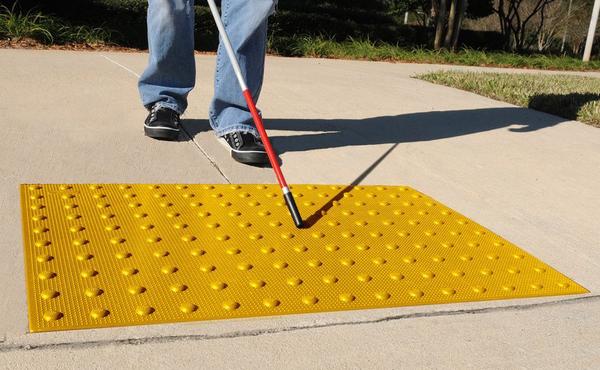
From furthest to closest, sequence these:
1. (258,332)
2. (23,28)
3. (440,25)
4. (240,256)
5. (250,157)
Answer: (440,25), (23,28), (250,157), (240,256), (258,332)

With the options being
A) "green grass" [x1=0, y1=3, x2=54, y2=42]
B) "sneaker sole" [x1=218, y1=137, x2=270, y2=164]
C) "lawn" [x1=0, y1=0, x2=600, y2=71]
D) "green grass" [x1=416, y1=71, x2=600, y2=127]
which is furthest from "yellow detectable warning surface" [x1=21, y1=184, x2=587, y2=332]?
"green grass" [x1=0, y1=3, x2=54, y2=42]

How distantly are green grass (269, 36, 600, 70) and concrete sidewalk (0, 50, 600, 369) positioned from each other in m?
3.16

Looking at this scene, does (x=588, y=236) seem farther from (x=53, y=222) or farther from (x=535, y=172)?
(x=53, y=222)

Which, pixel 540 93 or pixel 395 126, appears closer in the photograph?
pixel 395 126

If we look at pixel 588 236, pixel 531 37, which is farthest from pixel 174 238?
pixel 531 37

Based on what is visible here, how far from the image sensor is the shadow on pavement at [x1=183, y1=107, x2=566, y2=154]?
3490mm

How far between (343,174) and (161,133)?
0.88m

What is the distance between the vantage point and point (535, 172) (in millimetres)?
3293

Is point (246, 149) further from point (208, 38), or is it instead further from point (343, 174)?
point (208, 38)

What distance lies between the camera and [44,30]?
7469mm

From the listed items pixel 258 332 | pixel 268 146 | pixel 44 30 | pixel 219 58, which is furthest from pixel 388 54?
pixel 258 332

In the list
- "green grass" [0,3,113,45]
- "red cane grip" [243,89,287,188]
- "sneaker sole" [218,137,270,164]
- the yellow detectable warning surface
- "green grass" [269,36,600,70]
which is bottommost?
"green grass" [269,36,600,70]

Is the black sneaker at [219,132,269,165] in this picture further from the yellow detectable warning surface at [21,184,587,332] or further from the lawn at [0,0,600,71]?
the lawn at [0,0,600,71]

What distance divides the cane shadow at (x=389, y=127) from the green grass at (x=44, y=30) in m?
4.69
